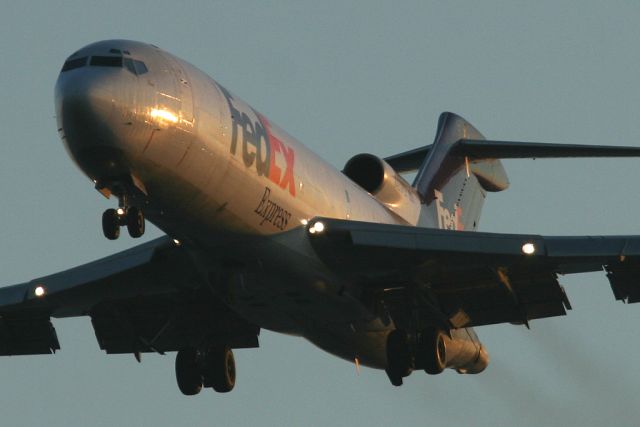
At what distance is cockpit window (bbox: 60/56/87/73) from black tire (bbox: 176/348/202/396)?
9763 millimetres

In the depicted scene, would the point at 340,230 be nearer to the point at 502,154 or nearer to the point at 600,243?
the point at 600,243

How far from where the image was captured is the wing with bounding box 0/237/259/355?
109ft

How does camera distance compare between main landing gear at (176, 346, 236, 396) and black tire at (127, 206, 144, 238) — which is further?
main landing gear at (176, 346, 236, 396)

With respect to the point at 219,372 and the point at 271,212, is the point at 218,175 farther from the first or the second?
the point at 219,372

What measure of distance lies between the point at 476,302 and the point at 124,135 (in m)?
10.9

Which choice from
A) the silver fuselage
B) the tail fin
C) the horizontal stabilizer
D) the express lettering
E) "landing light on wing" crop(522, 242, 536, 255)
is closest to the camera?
the silver fuselage

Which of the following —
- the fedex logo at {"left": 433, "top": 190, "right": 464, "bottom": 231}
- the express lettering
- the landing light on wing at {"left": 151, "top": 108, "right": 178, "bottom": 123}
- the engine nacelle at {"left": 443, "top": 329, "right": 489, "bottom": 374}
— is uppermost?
the landing light on wing at {"left": 151, "top": 108, "right": 178, "bottom": 123}

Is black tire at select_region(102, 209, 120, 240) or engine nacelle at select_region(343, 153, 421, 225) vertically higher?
black tire at select_region(102, 209, 120, 240)

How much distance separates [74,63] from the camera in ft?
91.8

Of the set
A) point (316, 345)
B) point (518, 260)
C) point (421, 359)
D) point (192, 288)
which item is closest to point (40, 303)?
point (192, 288)

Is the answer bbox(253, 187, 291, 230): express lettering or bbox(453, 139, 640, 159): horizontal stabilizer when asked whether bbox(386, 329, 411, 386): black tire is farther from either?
bbox(453, 139, 640, 159): horizontal stabilizer

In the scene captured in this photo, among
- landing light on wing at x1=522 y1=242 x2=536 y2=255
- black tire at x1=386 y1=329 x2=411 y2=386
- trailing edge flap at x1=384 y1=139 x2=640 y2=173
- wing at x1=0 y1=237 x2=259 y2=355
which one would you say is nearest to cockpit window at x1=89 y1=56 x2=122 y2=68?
wing at x1=0 y1=237 x2=259 y2=355

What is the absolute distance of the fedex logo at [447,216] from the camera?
1569 inches

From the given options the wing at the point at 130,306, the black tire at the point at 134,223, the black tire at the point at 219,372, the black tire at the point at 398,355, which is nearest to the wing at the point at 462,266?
the black tire at the point at 398,355
